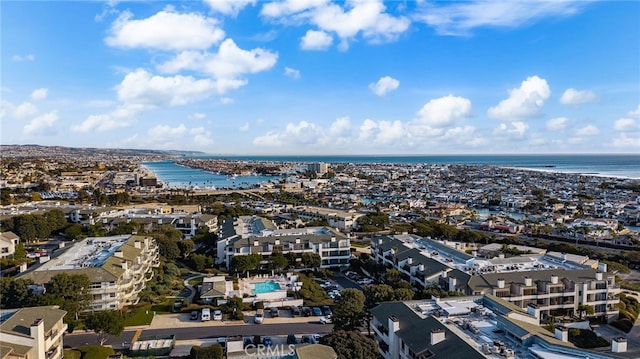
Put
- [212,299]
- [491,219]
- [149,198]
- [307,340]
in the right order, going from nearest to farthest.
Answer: [307,340]
[212,299]
[491,219]
[149,198]

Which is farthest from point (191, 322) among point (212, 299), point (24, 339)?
point (24, 339)

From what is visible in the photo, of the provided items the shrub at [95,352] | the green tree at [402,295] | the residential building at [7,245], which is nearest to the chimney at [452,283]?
the green tree at [402,295]

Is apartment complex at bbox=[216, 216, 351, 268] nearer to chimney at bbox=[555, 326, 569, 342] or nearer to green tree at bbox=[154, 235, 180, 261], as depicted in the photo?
green tree at bbox=[154, 235, 180, 261]

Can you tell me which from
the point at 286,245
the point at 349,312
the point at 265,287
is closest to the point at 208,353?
the point at 349,312

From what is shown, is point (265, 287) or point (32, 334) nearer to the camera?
point (32, 334)

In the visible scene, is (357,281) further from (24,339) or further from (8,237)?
(8,237)

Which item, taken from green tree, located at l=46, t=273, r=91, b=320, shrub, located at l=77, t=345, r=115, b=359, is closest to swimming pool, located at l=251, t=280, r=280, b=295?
green tree, located at l=46, t=273, r=91, b=320

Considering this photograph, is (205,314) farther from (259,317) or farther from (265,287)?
(265,287)

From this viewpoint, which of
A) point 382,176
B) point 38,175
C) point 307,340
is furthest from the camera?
point 382,176
